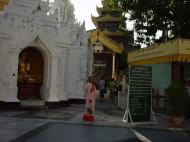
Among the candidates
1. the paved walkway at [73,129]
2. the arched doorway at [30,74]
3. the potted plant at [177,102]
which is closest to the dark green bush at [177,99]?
the potted plant at [177,102]

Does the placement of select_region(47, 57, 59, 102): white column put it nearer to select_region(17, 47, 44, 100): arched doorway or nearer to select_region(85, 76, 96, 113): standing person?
select_region(17, 47, 44, 100): arched doorway

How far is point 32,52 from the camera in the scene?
66.0 ft

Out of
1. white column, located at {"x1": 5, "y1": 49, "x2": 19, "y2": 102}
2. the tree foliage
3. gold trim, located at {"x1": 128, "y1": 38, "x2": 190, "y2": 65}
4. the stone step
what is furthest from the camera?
the tree foliage

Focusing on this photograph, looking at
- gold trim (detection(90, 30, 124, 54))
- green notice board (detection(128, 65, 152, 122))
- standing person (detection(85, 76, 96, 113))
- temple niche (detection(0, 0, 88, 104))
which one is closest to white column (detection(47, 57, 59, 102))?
temple niche (detection(0, 0, 88, 104))

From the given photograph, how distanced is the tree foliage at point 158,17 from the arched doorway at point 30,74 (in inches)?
313

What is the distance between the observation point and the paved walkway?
1058 centimetres

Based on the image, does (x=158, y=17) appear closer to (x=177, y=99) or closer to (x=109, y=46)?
(x=177, y=99)

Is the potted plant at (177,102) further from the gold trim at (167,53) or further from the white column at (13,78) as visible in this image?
the white column at (13,78)

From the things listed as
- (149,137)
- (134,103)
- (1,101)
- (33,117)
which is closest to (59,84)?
(1,101)

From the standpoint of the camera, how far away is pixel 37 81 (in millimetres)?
19797

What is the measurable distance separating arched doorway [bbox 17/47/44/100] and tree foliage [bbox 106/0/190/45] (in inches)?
313

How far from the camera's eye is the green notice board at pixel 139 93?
14.1 meters

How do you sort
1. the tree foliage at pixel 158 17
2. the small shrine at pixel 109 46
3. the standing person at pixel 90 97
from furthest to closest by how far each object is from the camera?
the small shrine at pixel 109 46 < the tree foliage at pixel 158 17 < the standing person at pixel 90 97

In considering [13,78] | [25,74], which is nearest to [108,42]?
[25,74]
